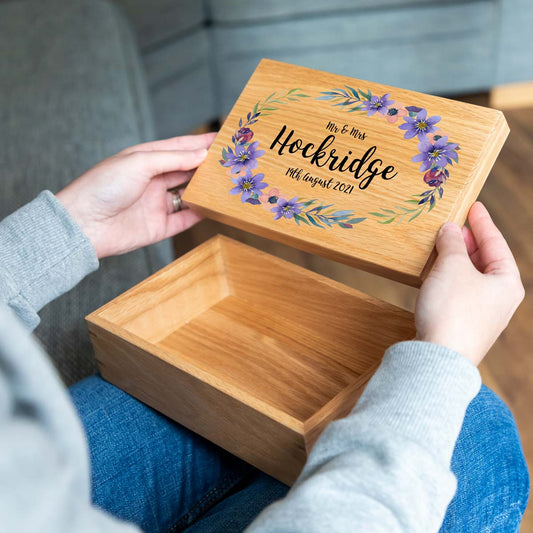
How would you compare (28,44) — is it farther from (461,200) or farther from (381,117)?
(461,200)

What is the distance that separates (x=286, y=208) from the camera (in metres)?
0.76

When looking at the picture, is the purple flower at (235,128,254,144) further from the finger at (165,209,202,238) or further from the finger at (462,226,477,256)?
the finger at (462,226,477,256)

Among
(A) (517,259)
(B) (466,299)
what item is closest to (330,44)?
(A) (517,259)

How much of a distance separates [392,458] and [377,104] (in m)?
0.45

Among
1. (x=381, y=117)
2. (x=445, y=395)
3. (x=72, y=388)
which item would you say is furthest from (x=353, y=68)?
(x=445, y=395)

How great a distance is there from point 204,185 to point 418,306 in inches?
13.6

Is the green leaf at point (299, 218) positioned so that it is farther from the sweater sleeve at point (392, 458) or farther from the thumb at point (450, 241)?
the sweater sleeve at point (392, 458)

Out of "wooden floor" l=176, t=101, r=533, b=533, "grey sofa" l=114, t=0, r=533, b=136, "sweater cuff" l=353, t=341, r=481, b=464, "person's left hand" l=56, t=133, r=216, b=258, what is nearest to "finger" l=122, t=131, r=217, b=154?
"person's left hand" l=56, t=133, r=216, b=258

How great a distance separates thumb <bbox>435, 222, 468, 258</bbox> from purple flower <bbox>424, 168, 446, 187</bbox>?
0.05 m

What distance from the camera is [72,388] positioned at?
2.48ft

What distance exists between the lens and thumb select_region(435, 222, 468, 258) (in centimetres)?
61

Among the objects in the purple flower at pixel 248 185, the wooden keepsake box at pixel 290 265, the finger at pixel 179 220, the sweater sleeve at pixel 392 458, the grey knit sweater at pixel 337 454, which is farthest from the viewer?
the finger at pixel 179 220

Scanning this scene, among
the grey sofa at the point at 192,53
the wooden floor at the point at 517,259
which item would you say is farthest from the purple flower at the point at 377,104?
the wooden floor at the point at 517,259

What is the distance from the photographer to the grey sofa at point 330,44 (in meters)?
2.10
